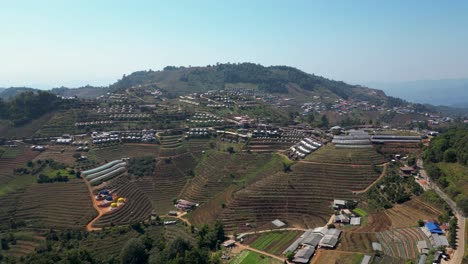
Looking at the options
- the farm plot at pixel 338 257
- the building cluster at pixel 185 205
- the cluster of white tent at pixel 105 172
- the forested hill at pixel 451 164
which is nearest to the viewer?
the farm plot at pixel 338 257

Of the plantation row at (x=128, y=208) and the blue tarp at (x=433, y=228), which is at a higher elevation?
the blue tarp at (x=433, y=228)

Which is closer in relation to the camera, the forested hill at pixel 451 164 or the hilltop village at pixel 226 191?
the hilltop village at pixel 226 191

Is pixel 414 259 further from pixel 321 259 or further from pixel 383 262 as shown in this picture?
pixel 321 259

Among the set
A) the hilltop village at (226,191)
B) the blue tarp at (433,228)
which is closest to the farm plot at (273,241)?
the hilltop village at (226,191)

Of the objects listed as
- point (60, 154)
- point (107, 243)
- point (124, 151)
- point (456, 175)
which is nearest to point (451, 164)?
point (456, 175)

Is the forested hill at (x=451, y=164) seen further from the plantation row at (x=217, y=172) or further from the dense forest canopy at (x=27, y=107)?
the dense forest canopy at (x=27, y=107)
